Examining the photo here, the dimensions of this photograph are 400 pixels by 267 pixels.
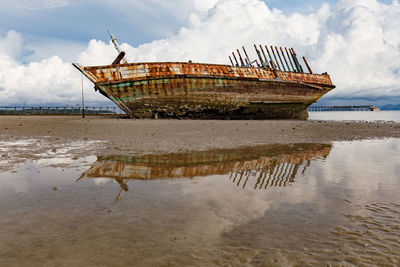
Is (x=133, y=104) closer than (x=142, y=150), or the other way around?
(x=142, y=150)

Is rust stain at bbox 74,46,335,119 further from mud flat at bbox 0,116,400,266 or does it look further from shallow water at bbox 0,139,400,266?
shallow water at bbox 0,139,400,266

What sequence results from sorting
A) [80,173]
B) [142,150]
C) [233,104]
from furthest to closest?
[233,104]
[142,150]
[80,173]

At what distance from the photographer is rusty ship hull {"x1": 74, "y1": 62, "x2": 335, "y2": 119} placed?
1566 centimetres

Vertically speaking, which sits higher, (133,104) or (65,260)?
(133,104)

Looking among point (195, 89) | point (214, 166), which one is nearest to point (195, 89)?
point (195, 89)

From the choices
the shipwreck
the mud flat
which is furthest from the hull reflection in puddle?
the shipwreck

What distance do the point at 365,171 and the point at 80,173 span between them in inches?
181

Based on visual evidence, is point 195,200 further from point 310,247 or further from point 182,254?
point 310,247

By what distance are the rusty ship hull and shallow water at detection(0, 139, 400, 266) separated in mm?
11864

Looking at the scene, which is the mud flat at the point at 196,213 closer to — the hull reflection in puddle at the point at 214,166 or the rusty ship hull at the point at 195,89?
the hull reflection in puddle at the point at 214,166

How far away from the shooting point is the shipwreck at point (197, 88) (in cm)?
1568

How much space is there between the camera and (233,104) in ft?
60.0

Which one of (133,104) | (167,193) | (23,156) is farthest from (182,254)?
(133,104)

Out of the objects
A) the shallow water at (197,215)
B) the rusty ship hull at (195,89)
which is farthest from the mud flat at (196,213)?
the rusty ship hull at (195,89)
